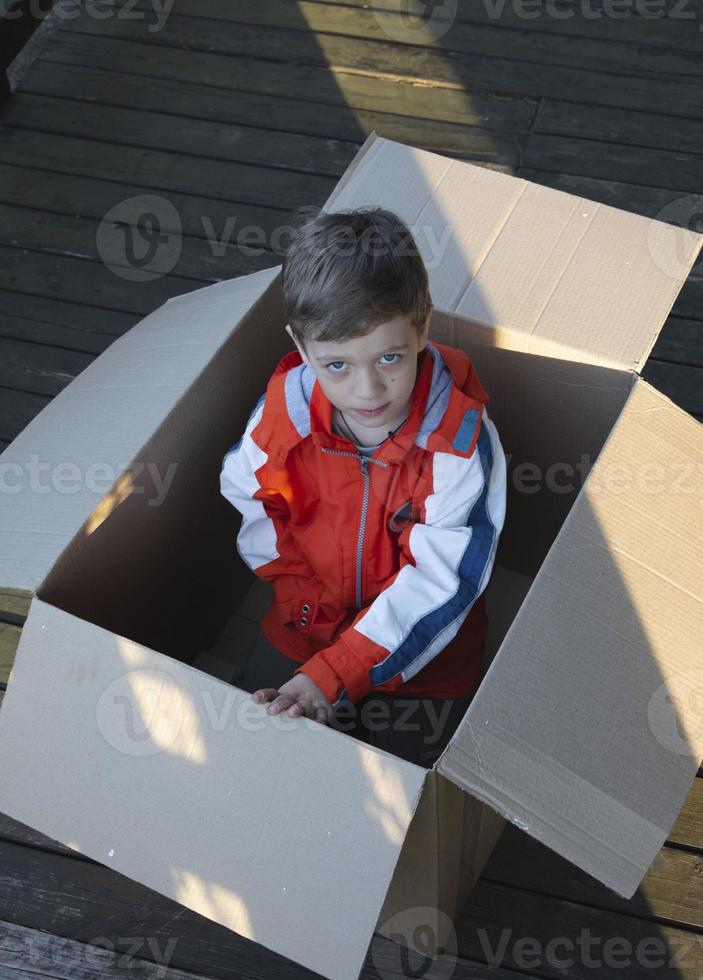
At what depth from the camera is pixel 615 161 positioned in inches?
79.6

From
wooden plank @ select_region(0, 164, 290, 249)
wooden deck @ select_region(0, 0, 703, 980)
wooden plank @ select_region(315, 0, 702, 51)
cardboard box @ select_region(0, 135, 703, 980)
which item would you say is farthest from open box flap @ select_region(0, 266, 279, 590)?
wooden plank @ select_region(315, 0, 702, 51)

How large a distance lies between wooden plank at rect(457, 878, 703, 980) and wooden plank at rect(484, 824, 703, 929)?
0.04 ft

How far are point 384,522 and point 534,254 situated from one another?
0.34 metres

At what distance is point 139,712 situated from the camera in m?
0.87

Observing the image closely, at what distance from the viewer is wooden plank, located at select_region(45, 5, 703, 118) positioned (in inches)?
83.4

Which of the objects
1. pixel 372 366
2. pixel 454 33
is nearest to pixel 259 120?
pixel 454 33

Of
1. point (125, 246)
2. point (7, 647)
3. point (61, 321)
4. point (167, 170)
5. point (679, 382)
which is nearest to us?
point (7, 647)

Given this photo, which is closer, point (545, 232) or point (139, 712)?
point (139, 712)

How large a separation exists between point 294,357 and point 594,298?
1.09ft

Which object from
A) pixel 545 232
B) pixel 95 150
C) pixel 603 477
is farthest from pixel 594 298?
pixel 95 150

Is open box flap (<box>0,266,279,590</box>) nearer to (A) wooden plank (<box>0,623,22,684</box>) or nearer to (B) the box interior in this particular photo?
(B) the box interior

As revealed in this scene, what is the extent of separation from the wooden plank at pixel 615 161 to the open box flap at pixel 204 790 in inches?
58.5

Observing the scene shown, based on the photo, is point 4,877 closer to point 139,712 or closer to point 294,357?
point 139,712

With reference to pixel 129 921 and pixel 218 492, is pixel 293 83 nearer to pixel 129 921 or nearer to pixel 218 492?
pixel 218 492
